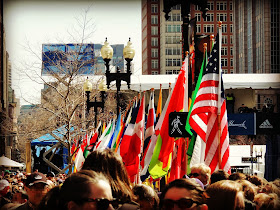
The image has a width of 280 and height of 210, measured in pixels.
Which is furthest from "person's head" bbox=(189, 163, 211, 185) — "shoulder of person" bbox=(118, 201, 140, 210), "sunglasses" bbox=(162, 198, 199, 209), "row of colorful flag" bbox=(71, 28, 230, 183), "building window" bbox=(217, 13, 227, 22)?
"building window" bbox=(217, 13, 227, 22)

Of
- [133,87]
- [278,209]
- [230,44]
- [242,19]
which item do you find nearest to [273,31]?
[242,19]

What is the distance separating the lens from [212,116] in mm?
10891

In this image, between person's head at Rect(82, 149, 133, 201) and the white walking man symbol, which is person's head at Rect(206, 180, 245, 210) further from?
the white walking man symbol

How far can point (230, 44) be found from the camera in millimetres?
157500

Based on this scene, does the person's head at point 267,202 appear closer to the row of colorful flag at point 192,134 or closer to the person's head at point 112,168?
the person's head at point 112,168

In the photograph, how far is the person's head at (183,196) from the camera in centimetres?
388

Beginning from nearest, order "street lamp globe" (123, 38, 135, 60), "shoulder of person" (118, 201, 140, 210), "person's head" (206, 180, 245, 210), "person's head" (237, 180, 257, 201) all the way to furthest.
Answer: "shoulder of person" (118, 201, 140, 210), "person's head" (206, 180, 245, 210), "person's head" (237, 180, 257, 201), "street lamp globe" (123, 38, 135, 60)

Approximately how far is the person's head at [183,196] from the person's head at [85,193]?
446mm

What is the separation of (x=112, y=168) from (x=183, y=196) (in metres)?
1.75

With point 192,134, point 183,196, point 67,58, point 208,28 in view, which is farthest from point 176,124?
point 208,28

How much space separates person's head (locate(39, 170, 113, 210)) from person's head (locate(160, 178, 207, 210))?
446 mm

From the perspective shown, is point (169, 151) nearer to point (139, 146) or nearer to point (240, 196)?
point (139, 146)

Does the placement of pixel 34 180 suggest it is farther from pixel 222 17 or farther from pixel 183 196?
pixel 222 17

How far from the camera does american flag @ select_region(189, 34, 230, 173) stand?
1065 cm
